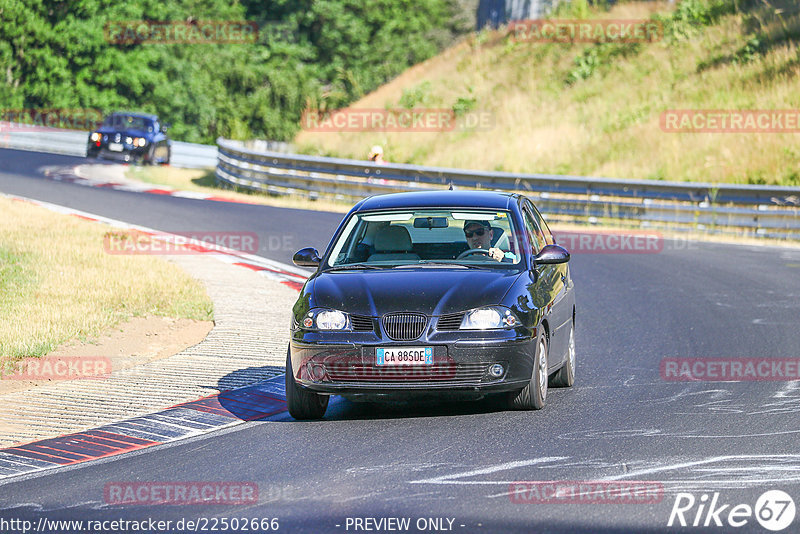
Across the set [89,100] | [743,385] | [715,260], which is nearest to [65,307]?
[743,385]

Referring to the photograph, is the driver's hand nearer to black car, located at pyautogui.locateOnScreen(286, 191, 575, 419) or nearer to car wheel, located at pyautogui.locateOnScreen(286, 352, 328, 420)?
black car, located at pyautogui.locateOnScreen(286, 191, 575, 419)

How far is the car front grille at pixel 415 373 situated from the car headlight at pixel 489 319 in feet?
0.85

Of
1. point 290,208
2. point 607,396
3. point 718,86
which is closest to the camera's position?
point 607,396

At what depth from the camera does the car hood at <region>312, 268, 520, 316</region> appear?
8.08m

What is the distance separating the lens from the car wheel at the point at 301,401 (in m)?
8.41

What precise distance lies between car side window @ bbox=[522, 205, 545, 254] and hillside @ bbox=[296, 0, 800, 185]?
743 inches

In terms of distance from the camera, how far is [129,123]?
3891cm

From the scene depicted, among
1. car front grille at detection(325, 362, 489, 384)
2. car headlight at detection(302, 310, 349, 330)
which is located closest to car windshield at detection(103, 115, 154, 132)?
car headlight at detection(302, 310, 349, 330)

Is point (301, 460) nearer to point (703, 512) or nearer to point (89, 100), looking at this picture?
point (703, 512)

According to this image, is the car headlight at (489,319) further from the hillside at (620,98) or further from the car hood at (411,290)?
the hillside at (620,98)

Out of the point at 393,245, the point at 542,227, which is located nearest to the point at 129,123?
the point at 542,227

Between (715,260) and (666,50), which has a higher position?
(666,50)

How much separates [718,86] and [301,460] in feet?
98.1

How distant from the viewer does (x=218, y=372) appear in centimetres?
1028
